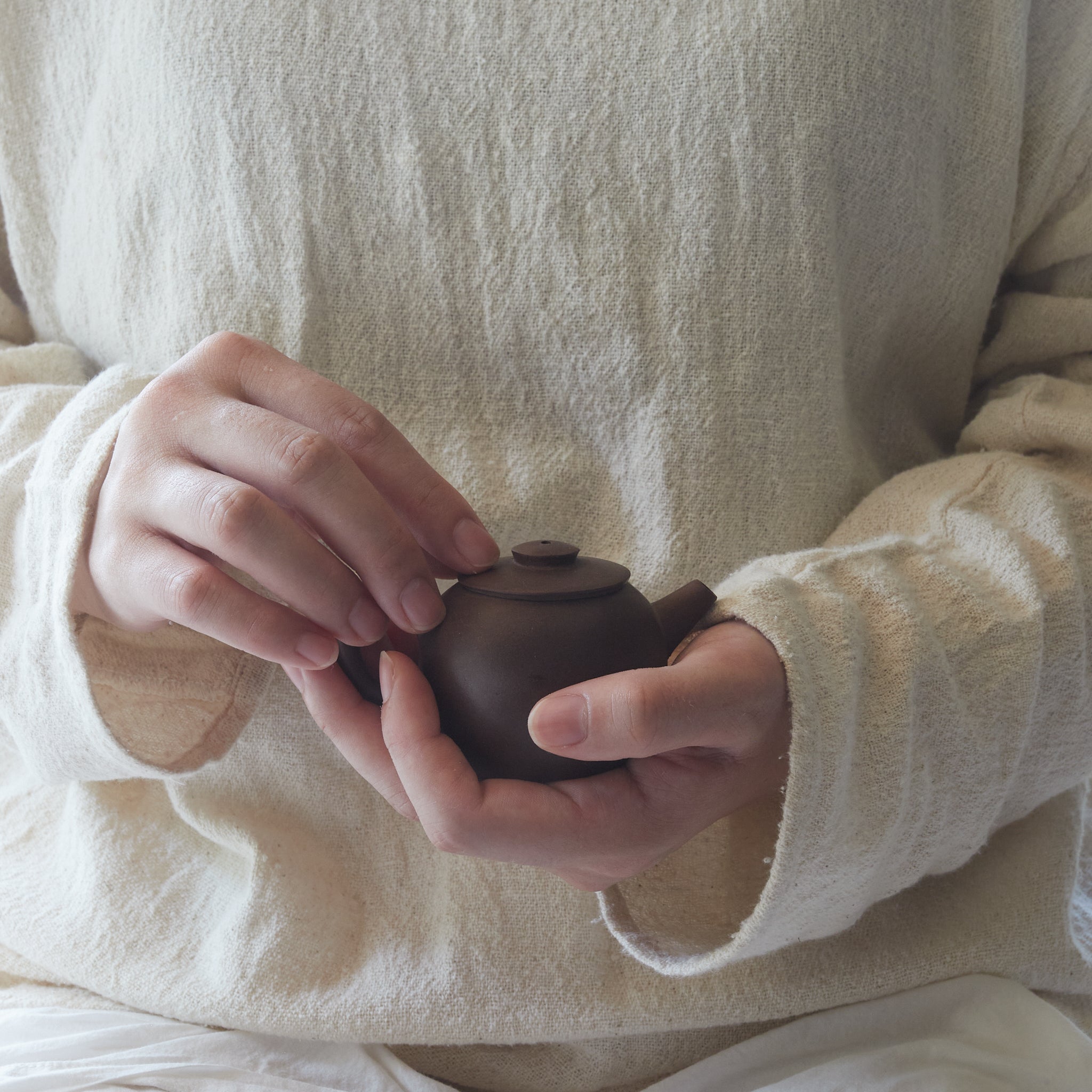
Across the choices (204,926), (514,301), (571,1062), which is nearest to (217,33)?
(514,301)

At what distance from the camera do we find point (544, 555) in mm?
631

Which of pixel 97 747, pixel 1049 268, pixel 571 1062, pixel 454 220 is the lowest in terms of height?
pixel 571 1062

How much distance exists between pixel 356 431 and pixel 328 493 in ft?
0.21

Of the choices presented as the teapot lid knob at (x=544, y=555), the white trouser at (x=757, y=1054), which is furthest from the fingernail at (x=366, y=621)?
the white trouser at (x=757, y=1054)

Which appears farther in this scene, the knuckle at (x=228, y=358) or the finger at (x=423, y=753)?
the knuckle at (x=228, y=358)

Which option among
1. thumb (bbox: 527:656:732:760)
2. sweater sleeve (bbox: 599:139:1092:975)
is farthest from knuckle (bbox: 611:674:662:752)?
sweater sleeve (bbox: 599:139:1092:975)

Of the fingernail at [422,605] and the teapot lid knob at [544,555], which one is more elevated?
the teapot lid knob at [544,555]

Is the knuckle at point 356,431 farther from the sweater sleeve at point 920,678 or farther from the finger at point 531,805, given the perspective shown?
the sweater sleeve at point 920,678

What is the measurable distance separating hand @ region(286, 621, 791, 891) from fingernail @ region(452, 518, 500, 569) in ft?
0.29

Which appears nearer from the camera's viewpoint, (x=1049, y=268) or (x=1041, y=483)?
(x=1041, y=483)

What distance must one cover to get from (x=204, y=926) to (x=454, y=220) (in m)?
0.66

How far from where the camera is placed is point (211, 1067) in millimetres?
752

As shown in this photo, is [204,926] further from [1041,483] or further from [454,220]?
[1041,483]

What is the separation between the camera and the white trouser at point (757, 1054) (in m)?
0.72
